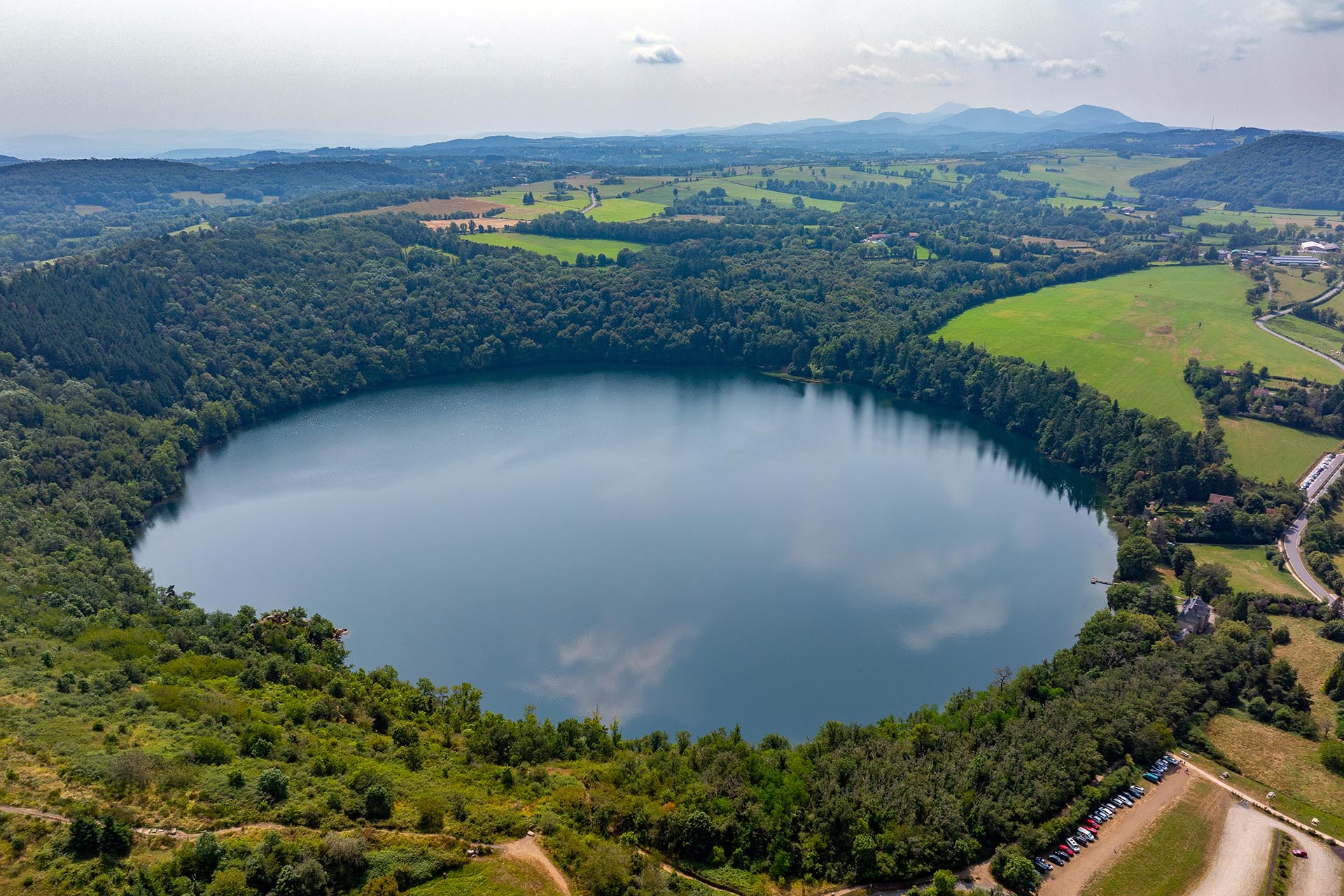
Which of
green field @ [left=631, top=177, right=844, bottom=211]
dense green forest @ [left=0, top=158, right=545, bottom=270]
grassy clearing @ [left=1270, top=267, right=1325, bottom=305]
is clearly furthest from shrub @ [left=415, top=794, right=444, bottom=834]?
green field @ [left=631, top=177, right=844, bottom=211]

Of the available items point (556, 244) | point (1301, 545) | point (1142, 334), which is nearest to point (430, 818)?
point (1301, 545)

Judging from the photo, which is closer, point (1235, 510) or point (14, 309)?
point (1235, 510)

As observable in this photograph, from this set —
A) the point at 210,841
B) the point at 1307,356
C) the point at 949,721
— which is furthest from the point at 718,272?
the point at 210,841

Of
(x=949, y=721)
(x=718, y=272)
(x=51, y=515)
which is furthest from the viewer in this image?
(x=718, y=272)

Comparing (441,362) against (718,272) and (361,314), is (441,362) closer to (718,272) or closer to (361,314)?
(361,314)

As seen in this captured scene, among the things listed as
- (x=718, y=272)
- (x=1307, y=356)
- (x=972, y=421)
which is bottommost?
(x=972, y=421)

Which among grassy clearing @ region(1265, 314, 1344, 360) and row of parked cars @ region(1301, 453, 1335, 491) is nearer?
row of parked cars @ region(1301, 453, 1335, 491)

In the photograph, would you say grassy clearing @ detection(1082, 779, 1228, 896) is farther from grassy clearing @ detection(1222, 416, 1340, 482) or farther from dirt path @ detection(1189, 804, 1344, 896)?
grassy clearing @ detection(1222, 416, 1340, 482)
